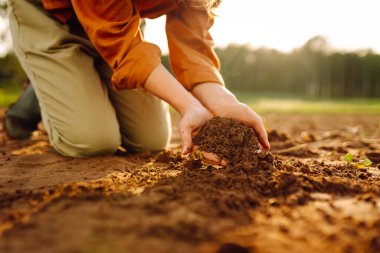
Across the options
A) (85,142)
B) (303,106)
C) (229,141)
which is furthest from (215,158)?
(303,106)

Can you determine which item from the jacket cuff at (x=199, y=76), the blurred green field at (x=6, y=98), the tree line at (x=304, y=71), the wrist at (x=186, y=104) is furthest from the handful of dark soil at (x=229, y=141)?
the tree line at (x=304, y=71)

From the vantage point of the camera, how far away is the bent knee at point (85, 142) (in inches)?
106

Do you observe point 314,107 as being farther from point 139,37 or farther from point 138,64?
point 138,64

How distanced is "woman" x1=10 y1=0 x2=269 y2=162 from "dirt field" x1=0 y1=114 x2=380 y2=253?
0.50 m

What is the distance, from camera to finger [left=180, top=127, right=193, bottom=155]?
2.01 metres

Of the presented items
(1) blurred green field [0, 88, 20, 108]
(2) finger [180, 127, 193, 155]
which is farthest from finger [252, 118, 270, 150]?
(1) blurred green field [0, 88, 20, 108]

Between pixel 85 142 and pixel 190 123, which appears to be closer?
pixel 190 123

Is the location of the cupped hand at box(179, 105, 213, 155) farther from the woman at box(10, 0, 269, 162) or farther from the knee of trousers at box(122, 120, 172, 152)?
the knee of trousers at box(122, 120, 172, 152)

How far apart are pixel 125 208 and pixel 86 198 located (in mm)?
215

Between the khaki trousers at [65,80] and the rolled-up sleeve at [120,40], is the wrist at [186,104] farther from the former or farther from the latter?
the khaki trousers at [65,80]

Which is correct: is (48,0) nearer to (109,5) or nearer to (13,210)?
(109,5)

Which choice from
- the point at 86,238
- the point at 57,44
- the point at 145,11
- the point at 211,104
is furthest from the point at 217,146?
the point at 57,44

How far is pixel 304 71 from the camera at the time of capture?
40.0 m

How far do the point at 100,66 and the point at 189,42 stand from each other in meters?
0.87
